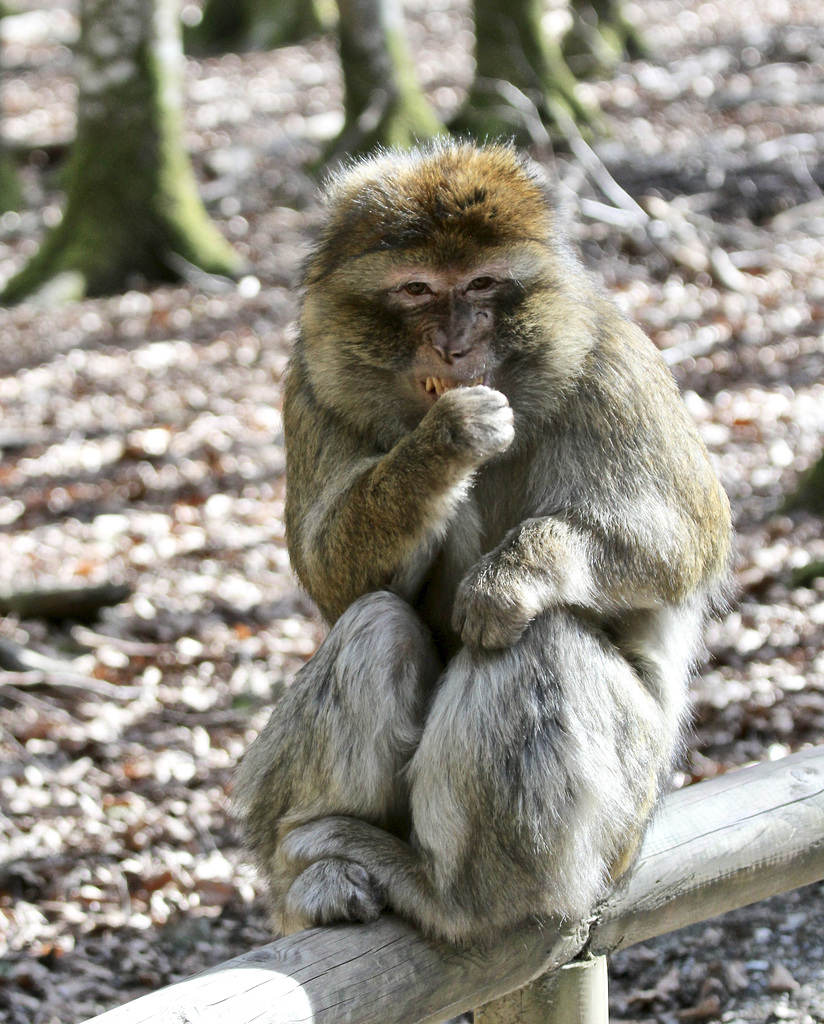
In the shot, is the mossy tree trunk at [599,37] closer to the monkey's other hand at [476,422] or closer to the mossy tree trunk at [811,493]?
the mossy tree trunk at [811,493]

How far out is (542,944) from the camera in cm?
275

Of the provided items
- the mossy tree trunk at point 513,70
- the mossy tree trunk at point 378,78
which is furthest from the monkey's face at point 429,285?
the mossy tree trunk at point 513,70

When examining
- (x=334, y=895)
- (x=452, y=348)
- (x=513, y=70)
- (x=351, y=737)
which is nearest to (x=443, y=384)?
(x=452, y=348)

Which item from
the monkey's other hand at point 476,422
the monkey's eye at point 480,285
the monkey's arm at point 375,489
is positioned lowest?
the monkey's arm at point 375,489

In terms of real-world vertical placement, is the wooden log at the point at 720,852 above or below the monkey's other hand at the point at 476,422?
below

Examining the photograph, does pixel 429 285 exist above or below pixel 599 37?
below

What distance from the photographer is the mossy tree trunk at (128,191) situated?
31.5 ft

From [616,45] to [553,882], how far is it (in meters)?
14.1

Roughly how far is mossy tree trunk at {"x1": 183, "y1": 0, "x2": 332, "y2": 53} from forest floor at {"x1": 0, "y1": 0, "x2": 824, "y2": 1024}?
552cm

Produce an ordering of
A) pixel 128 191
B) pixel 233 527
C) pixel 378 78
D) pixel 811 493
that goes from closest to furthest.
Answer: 1. pixel 811 493
2. pixel 233 527
3. pixel 128 191
4. pixel 378 78

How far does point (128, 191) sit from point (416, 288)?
302 inches

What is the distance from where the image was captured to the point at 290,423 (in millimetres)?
3227

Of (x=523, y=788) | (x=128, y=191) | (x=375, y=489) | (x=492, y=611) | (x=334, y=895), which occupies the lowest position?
(x=334, y=895)

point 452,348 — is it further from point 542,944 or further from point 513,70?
point 513,70
